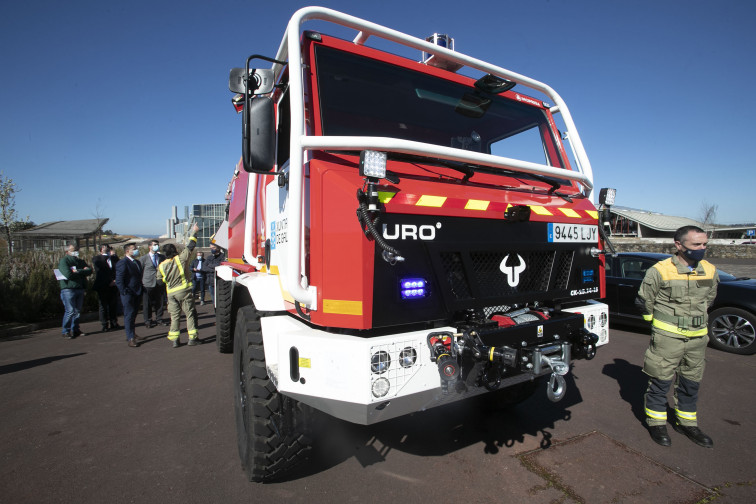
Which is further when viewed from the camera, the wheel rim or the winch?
the wheel rim

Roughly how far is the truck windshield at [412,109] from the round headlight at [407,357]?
1273 millimetres

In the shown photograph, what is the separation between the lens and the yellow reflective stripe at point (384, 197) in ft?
6.53

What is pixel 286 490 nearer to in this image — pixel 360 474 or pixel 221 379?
pixel 360 474

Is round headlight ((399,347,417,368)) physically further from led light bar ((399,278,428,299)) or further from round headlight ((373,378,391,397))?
led light bar ((399,278,428,299))

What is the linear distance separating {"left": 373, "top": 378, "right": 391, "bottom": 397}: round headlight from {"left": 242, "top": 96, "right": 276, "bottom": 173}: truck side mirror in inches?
51.3

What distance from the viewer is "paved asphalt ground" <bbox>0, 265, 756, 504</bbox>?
8.33ft

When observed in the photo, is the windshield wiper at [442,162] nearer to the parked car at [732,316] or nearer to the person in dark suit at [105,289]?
the parked car at [732,316]

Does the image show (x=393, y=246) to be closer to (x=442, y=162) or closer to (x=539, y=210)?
(x=442, y=162)

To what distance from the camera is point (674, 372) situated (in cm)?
318

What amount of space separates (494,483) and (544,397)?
1772 millimetres

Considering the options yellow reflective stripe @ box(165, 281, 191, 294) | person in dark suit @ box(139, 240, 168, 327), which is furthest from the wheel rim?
person in dark suit @ box(139, 240, 168, 327)

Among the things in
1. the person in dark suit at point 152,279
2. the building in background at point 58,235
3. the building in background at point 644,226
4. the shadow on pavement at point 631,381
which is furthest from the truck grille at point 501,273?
the building in background at point 644,226

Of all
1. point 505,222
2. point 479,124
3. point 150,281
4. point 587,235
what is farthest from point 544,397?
point 150,281

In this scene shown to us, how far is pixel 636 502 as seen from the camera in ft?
7.90
